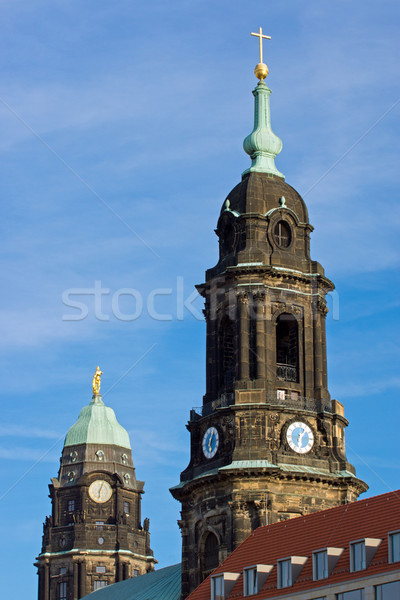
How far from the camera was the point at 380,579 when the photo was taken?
58688 millimetres

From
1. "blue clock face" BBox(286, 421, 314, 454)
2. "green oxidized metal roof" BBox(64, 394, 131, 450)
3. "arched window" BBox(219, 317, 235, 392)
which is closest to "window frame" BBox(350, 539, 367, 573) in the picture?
"blue clock face" BBox(286, 421, 314, 454)

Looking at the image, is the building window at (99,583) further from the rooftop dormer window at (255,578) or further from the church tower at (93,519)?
the rooftop dormer window at (255,578)

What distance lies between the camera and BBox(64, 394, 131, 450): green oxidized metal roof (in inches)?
5197

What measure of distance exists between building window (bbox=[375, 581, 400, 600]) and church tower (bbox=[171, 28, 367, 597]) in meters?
21.0

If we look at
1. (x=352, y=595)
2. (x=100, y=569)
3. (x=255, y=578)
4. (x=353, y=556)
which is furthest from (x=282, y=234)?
(x=100, y=569)

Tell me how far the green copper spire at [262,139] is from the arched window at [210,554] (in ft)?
71.5

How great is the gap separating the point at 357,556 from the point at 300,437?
22.9 m

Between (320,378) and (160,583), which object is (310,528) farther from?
(160,583)

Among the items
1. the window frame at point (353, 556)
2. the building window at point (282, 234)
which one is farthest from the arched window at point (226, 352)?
the window frame at point (353, 556)

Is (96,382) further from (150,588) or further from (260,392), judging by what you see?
(260,392)

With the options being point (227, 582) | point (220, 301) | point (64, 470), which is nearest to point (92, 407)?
point (64, 470)

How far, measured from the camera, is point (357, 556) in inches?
2387

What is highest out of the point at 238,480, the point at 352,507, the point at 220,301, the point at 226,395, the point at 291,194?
the point at 291,194

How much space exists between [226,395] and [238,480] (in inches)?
220
